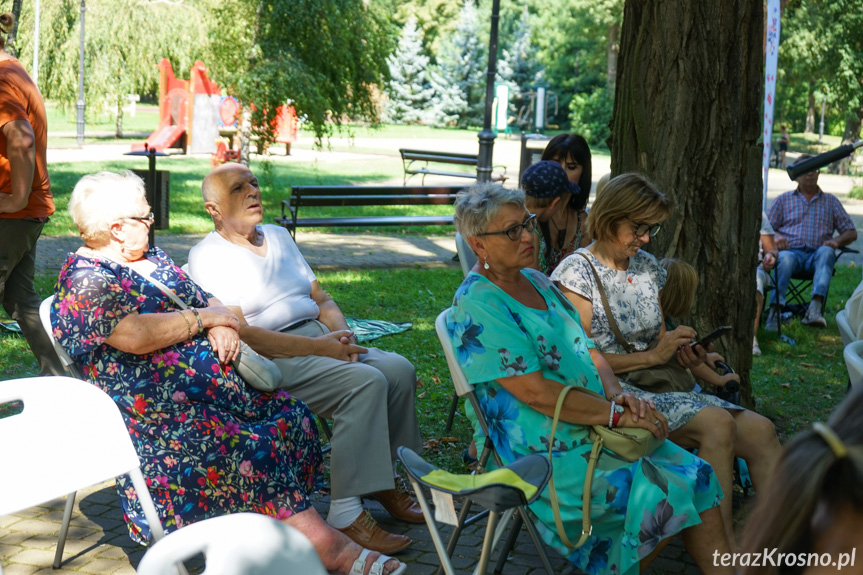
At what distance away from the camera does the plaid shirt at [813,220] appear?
337 inches

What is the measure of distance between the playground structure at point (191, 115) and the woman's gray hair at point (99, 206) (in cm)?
2005

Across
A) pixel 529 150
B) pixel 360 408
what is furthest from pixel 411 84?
pixel 360 408

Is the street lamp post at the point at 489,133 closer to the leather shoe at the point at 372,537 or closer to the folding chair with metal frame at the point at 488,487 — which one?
the leather shoe at the point at 372,537

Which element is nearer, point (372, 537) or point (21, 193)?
point (372, 537)

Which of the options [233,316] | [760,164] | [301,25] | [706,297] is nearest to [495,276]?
[233,316]

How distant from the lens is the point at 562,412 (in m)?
3.22

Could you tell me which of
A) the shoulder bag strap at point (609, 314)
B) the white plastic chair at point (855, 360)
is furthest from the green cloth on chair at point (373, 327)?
the white plastic chair at point (855, 360)

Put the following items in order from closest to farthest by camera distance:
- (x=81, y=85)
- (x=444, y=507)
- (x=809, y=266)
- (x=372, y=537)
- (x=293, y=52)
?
(x=444, y=507) < (x=372, y=537) < (x=809, y=266) < (x=293, y=52) < (x=81, y=85)

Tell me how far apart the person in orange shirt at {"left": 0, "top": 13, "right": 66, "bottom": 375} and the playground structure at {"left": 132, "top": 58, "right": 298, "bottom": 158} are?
18024mm

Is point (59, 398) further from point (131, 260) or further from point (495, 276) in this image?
point (495, 276)

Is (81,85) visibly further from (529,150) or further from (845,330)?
(845,330)

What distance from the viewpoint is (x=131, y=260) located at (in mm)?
3547

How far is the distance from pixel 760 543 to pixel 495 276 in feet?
8.08

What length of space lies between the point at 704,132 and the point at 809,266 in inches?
169
